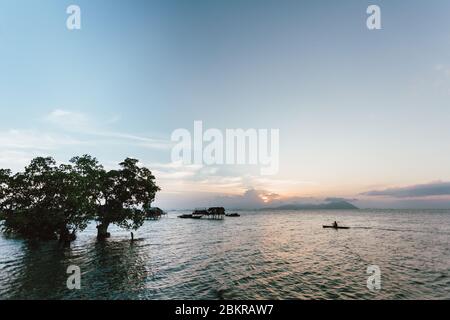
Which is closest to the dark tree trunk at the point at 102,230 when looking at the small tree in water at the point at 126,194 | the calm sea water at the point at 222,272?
the small tree in water at the point at 126,194

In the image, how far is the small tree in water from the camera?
48.8m

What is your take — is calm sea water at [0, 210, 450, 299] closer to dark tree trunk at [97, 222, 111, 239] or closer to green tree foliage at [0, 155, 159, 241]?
green tree foliage at [0, 155, 159, 241]

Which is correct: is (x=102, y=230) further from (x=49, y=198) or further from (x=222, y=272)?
(x=222, y=272)

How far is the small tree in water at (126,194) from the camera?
48.8 metres

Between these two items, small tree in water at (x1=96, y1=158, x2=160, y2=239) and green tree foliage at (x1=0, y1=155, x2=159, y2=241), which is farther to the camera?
small tree in water at (x1=96, y1=158, x2=160, y2=239)

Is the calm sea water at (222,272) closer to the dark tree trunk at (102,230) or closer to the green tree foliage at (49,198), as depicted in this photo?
the green tree foliage at (49,198)

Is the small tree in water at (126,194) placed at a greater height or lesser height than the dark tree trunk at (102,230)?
greater

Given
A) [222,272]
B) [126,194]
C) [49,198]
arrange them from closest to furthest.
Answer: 1. [222,272]
2. [49,198]
3. [126,194]

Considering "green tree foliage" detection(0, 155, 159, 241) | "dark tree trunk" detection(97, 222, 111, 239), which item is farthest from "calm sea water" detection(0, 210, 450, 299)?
"dark tree trunk" detection(97, 222, 111, 239)

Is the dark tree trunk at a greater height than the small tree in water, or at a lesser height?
lesser

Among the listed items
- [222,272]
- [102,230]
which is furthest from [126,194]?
[222,272]

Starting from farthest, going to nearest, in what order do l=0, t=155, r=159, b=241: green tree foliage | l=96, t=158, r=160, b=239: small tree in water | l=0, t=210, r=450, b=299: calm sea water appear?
l=96, t=158, r=160, b=239: small tree in water < l=0, t=155, r=159, b=241: green tree foliage < l=0, t=210, r=450, b=299: calm sea water

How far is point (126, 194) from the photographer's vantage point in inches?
1960

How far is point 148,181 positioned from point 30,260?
74.4ft
